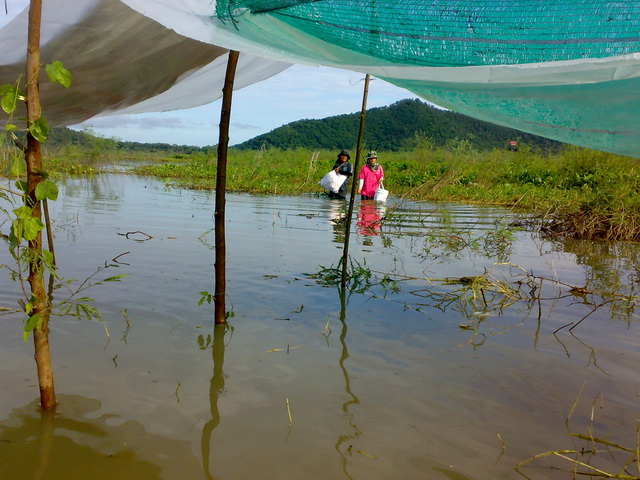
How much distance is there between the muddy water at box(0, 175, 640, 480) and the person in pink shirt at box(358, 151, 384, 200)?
596 cm

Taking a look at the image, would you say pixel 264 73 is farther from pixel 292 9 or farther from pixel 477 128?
pixel 477 128

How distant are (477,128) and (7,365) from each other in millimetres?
54235

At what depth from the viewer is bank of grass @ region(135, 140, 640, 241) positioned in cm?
770

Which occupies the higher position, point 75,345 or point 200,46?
point 200,46

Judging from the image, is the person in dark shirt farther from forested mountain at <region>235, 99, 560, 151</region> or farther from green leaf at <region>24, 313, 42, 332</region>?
forested mountain at <region>235, 99, 560, 151</region>

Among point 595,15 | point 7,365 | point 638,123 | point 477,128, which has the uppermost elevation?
point 477,128

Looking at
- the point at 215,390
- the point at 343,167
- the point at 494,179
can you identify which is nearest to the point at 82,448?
the point at 215,390

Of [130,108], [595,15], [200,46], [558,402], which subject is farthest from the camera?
[130,108]

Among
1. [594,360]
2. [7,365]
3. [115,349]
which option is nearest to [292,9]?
[115,349]

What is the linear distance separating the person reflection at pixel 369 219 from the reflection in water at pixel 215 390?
271cm

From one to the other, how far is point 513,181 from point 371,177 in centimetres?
659

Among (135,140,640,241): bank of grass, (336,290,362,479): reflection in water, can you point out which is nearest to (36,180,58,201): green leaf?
(336,290,362,479): reflection in water

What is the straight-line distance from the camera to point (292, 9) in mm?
2469

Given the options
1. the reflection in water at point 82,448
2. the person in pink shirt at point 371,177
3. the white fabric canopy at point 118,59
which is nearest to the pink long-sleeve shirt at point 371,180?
the person in pink shirt at point 371,177
